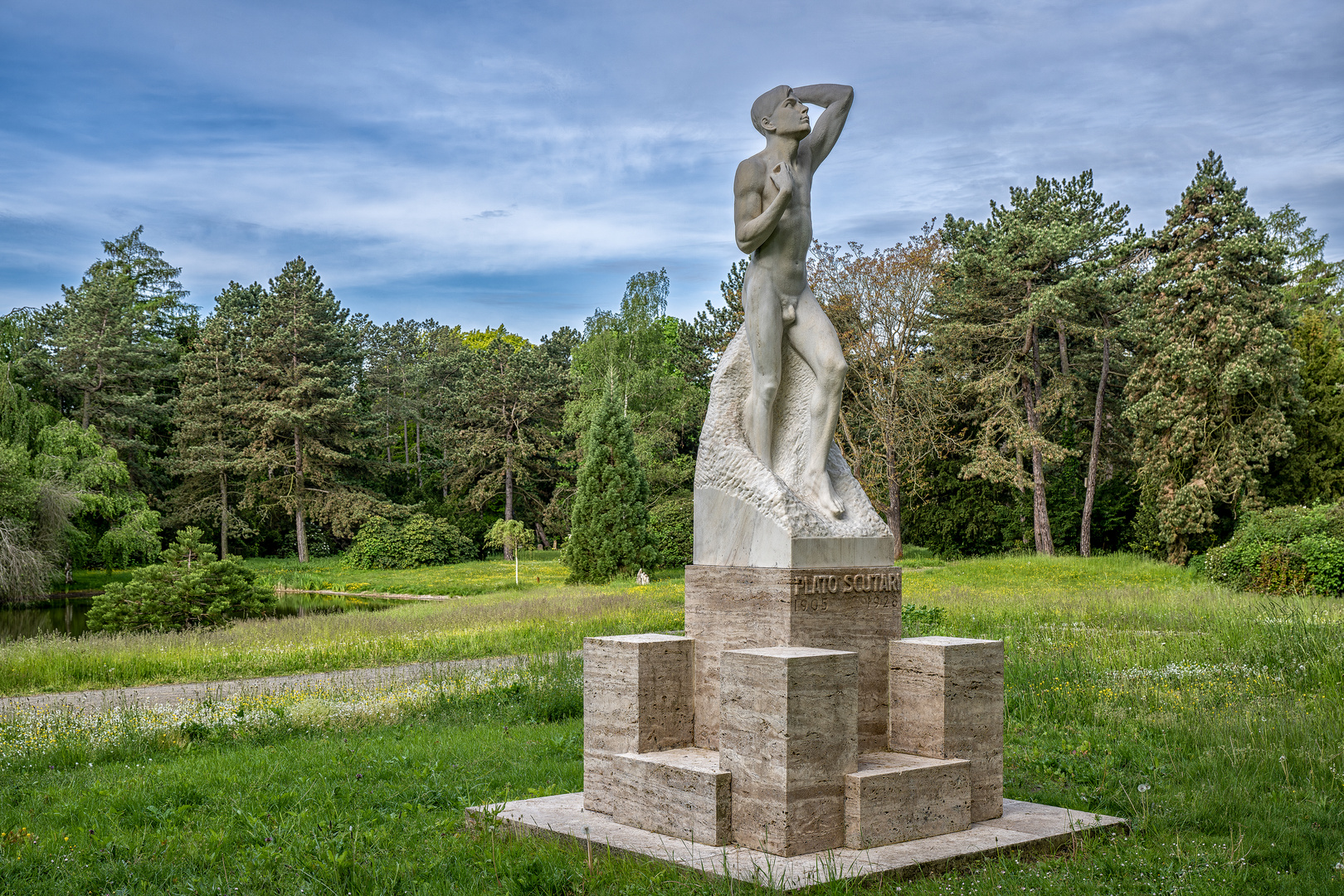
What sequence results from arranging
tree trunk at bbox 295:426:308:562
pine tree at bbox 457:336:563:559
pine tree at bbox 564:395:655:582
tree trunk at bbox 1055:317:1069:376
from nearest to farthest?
pine tree at bbox 564:395:655:582 < tree trunk at bbox 1055:317:1069:376 < tree trunk at bbox 295:426:308:562 < pine tree at bbox 457:336:563:559

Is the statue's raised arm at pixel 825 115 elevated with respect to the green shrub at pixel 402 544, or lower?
elevated

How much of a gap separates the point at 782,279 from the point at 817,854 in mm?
3486

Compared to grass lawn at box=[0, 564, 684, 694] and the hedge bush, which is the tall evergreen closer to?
grass lawn at box=[0, 564, 684, 694]

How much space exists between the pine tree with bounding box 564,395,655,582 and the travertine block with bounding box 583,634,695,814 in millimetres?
22507

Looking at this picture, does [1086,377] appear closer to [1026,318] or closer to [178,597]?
[1026,318]

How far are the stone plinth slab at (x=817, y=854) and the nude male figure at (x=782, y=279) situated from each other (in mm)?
2255

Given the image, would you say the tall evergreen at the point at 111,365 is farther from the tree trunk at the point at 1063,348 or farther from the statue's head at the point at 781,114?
the statue's head at the point at 781,114

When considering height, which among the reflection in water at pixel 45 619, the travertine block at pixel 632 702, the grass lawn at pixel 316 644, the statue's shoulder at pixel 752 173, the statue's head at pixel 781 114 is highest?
the statue's head at pixel 781 114

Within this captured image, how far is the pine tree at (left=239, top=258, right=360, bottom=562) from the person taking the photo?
4191 cm

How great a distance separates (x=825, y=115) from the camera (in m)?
6.97

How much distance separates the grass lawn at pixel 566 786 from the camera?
4.86 meters

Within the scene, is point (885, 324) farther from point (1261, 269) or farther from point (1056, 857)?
point (1056, 857)

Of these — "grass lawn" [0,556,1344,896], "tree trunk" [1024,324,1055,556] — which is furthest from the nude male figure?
"tree trunk" [1024,324,1055,556]

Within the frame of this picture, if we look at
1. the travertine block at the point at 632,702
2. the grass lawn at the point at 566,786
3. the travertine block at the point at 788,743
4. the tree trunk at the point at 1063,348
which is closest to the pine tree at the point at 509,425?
the tree trunk at the point at 1063,348
